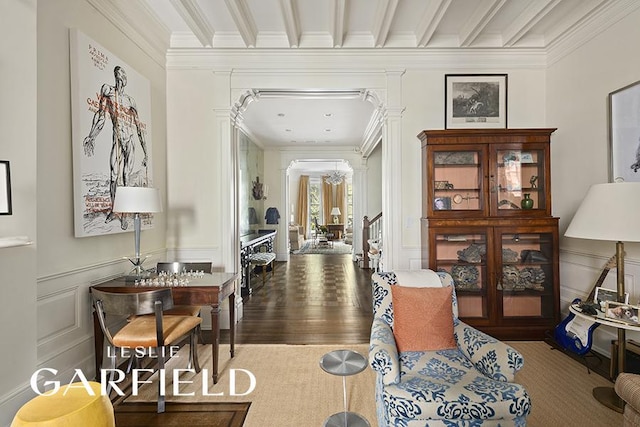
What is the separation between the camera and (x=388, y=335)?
188 centimetres

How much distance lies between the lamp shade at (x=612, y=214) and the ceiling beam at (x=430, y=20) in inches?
78.1

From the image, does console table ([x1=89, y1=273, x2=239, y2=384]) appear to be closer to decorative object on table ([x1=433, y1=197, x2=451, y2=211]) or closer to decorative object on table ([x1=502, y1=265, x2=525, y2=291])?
decorative object on table ([x1=433, y1=197, x2=451, y2=211])

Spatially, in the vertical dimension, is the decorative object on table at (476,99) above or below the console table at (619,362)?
above

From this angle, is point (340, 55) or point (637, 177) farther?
point (340, 55)

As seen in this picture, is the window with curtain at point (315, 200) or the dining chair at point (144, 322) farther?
the window with curtain at point (315, 200)

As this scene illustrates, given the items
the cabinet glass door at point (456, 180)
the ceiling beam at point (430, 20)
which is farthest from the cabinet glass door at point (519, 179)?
the ceiling beam at point (430, 20)

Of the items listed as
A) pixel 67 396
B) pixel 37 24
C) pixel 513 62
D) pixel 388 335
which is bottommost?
pixel 388 335

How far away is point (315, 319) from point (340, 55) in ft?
10.3

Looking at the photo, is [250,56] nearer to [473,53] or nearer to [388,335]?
[473,53]

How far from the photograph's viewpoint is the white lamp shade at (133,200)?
232 centimetres

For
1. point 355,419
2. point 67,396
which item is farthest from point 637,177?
point 67,396

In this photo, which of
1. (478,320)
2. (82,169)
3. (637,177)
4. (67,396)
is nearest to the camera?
(67,396)

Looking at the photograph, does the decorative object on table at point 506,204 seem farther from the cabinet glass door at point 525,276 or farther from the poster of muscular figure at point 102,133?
the poster of muscular figure at point 102,133

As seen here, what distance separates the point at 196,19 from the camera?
2.94 metres
